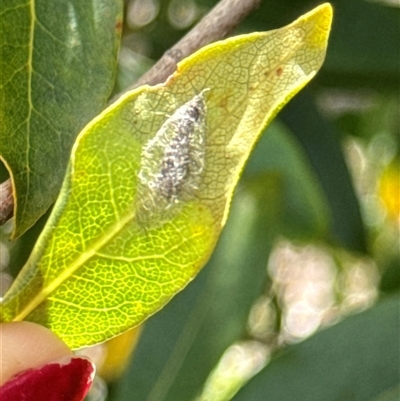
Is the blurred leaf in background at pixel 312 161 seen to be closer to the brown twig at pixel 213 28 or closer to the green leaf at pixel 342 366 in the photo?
the green leaf at pixel 342 366

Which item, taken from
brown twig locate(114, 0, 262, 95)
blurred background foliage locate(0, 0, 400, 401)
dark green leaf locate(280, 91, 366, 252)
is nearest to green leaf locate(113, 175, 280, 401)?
blurred background foliage locate(0, 0, 400, 401)

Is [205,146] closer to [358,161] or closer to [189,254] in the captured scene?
[189,254]

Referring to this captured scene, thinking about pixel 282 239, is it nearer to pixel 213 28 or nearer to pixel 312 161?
pixel 312 161

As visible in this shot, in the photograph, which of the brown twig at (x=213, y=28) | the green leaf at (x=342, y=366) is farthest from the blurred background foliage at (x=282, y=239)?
the brown twig at (x=213, y=28)

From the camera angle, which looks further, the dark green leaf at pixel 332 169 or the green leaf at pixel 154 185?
the dark green leaf at pixel 332 169

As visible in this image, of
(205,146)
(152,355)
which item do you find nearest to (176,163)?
(205,146)
